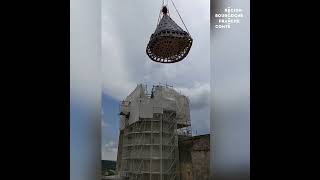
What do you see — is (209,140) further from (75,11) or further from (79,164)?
(75,11)

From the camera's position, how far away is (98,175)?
3275 mm

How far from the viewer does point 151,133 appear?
354cm

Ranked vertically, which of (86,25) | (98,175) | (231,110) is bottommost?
(98,175)

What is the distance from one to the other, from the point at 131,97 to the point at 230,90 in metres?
0.93

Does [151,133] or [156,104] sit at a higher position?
[156,104]

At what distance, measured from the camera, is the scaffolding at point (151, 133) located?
3.38 metres

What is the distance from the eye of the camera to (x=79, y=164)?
10.6 feet

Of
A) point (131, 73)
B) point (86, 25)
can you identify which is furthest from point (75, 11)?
point (131, 73)

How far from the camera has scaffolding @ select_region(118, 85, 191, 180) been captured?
3381 millimetres

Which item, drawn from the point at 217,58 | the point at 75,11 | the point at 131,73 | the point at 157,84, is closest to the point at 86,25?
the point at 75,11

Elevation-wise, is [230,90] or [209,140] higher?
[230,90]
